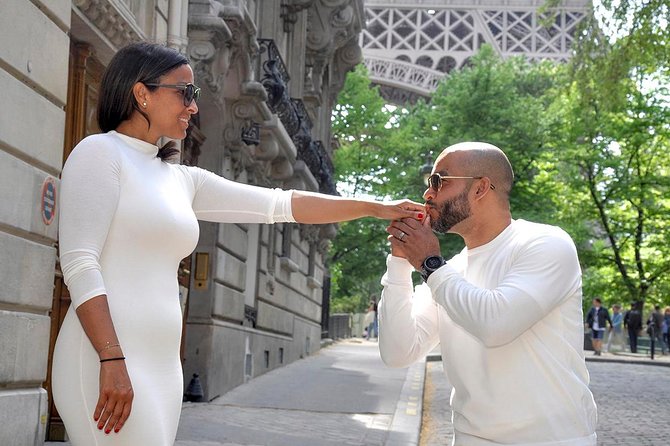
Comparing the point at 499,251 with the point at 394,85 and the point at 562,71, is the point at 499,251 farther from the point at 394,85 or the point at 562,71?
the point at 394,85

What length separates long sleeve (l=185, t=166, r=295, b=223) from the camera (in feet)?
11.9

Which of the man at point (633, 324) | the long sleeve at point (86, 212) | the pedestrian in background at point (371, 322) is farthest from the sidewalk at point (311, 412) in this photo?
the pedestrian in background at point (371, 322)

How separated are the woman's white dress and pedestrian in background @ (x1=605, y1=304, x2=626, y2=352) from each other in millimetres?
37322

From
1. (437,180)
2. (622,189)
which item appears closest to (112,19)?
(437,180)

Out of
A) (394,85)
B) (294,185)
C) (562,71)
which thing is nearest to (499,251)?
(562,71)

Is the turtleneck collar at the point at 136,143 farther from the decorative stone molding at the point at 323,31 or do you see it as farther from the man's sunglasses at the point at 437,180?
the decorative stone molding at the point at 323,31

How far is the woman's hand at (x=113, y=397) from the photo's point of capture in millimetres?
2947

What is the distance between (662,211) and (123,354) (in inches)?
1473

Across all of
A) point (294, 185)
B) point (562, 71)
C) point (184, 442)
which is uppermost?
point (562, 71)

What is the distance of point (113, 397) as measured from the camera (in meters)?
2.95

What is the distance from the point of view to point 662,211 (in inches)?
1517

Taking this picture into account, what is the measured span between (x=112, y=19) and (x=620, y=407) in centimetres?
931

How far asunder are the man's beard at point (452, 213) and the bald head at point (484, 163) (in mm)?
80

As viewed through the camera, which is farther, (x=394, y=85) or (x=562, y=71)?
(x=394, y=85)
